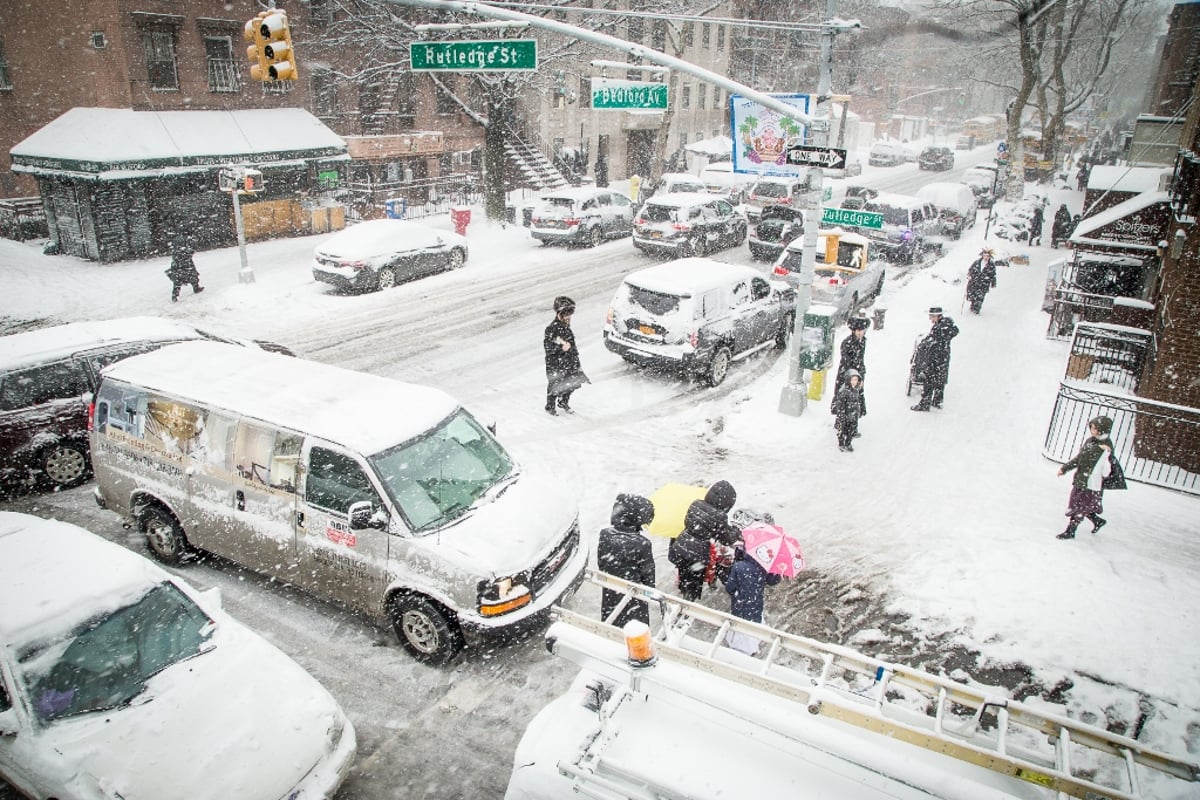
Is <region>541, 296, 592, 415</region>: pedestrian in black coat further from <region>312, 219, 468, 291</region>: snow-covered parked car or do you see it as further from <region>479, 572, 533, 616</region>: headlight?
<region>312, 219, 468, 291</region>: snow-covered parked car

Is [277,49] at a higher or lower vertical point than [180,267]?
higher

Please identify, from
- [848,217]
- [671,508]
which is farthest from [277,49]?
[848,217]

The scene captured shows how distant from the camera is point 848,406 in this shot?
33.6 ft

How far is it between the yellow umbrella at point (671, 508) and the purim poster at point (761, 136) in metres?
5.99

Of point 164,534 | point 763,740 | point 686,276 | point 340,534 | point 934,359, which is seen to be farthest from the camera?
point 686,276

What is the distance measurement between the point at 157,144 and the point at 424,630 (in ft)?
64.6

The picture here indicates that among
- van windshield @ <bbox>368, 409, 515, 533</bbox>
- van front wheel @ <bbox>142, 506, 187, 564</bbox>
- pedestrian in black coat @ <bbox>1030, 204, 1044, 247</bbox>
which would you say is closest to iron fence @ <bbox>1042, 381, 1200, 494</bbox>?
van windshield @ <bbox>368, 409, 515, 533</bbox>

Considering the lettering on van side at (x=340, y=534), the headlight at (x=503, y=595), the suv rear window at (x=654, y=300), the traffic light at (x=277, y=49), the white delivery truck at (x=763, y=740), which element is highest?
the traffic light at (x=277, y=49)

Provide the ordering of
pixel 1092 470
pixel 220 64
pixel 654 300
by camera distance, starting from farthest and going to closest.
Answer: pixel 220 64 < pixel 654 300 < pixel 1092 470

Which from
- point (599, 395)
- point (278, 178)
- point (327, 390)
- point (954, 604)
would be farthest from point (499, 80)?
point (954, 604)

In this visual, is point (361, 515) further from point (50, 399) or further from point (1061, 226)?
point (1061, 226)

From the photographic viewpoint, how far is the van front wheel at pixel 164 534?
7418mm

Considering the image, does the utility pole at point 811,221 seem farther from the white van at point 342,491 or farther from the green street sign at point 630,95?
the white van at point 342,491

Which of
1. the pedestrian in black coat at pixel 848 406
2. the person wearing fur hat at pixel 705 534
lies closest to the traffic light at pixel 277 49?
the person wearing fur hat at pixel 705 534
